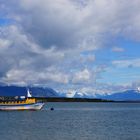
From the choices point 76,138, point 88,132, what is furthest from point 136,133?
point 76,138

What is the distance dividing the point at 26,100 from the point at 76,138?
91147 mm

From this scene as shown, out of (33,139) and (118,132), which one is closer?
(33,139)

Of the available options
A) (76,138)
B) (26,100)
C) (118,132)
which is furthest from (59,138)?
(26,100)

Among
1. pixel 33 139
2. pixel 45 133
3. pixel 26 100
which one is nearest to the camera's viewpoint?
pixel 33 139

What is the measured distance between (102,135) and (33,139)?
40.7 feet

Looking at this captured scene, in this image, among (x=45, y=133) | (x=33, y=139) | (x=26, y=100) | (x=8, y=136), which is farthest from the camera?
(x=26, y=100)

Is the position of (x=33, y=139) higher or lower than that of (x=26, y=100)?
lower

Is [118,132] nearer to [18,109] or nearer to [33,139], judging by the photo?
[33,139]

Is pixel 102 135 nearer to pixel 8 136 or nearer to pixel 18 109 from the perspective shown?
pixel 8 136

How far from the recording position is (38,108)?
158m

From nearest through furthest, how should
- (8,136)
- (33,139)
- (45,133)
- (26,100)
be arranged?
1. (33,139)
2. (8,136)
3. (45,133)
4. (26,100)

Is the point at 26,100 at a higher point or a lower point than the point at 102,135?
higher

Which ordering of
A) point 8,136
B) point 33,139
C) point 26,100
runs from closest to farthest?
point 33,139 < point 8,136 < point 26,100

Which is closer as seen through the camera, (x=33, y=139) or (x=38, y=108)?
(x=33, y=139)
